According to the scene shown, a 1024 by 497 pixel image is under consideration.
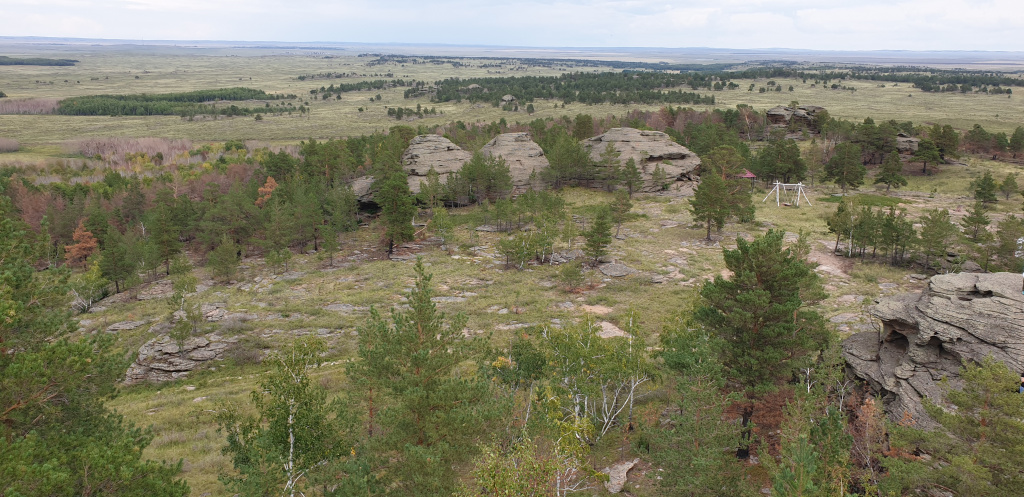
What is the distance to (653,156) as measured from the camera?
72.7 metres

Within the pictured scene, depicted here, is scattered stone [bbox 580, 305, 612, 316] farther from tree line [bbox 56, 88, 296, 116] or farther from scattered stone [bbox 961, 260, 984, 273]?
tree line [bbox 56, 88, 296, 116]

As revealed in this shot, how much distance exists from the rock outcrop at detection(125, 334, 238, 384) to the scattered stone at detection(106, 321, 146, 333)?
20.1 feet

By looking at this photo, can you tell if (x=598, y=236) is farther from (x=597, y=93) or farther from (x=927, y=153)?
(x=597, y=93)

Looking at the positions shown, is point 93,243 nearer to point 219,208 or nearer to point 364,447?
point 219,208

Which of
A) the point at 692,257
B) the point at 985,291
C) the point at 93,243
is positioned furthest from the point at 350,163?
the point at 985,291

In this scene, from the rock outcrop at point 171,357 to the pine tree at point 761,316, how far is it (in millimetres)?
30746

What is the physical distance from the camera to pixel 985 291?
793 inches

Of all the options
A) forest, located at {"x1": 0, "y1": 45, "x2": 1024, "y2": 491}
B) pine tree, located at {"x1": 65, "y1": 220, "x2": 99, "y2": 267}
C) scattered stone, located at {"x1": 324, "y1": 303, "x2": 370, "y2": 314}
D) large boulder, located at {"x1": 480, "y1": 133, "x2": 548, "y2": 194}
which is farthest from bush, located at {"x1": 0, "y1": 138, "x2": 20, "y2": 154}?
scattered stone, located at {"x1": 324, "y1": 303, "x2": 370, "y2": 314}

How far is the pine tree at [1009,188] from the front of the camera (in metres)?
61.4

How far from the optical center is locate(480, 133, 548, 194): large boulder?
2795 inches

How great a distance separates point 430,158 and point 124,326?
41027 millimetres

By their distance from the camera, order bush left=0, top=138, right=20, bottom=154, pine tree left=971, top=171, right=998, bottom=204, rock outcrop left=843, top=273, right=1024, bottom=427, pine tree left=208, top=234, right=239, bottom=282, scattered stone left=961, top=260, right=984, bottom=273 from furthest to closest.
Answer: bush left=0, top=138, right=20, bottom=154, pine tree left=971, top=171, right=998, bottom=204, pine tree left=208, top=234, right=239, bottom=282, scattered stone left=961, top=260, right=984, bottom=273, rock outcrop left=843, top=273, right=1024, bottom=427

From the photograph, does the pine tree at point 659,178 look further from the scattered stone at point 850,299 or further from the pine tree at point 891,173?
the scattered stone at point 850,299

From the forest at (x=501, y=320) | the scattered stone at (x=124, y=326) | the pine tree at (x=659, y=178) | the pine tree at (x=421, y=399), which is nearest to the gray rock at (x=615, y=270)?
the forest at (x=501, y=320)
